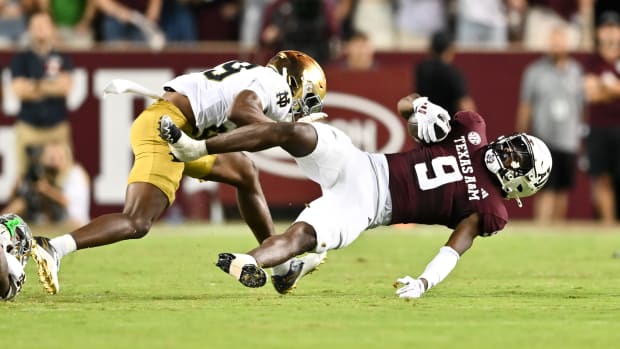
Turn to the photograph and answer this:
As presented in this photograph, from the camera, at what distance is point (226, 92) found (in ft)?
28.4

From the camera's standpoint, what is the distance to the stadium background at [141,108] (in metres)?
16.1

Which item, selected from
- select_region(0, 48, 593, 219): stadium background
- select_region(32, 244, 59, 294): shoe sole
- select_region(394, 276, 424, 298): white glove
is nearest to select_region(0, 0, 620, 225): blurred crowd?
select_region(0, 48, 593, 219): stadium background

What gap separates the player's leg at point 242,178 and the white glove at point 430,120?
1165 mm

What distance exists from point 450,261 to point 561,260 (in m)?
3.75

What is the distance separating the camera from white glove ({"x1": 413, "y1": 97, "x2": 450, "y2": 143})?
8562mm

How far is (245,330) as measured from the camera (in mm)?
6691

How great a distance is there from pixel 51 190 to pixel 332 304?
27.5 feet

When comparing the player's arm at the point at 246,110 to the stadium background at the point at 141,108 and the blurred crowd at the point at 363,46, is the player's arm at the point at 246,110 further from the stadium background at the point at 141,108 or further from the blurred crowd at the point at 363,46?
the stadium background at the point at 141,108

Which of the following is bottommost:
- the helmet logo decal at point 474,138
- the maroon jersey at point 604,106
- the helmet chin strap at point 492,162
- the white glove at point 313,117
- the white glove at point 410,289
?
the maroon jersey at point 604,106

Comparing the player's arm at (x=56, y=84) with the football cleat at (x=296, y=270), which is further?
the player's arm at (x=56, y=84)

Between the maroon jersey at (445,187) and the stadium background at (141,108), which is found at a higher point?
the maroon jersey at (445,187)

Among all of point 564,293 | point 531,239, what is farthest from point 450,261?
point 531,239

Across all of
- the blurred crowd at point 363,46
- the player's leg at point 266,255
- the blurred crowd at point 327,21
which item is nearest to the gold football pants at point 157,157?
the player's leg at point 266,255

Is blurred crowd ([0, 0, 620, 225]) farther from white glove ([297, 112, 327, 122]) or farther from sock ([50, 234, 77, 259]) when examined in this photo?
sock ([50, 234, 77, 259])
